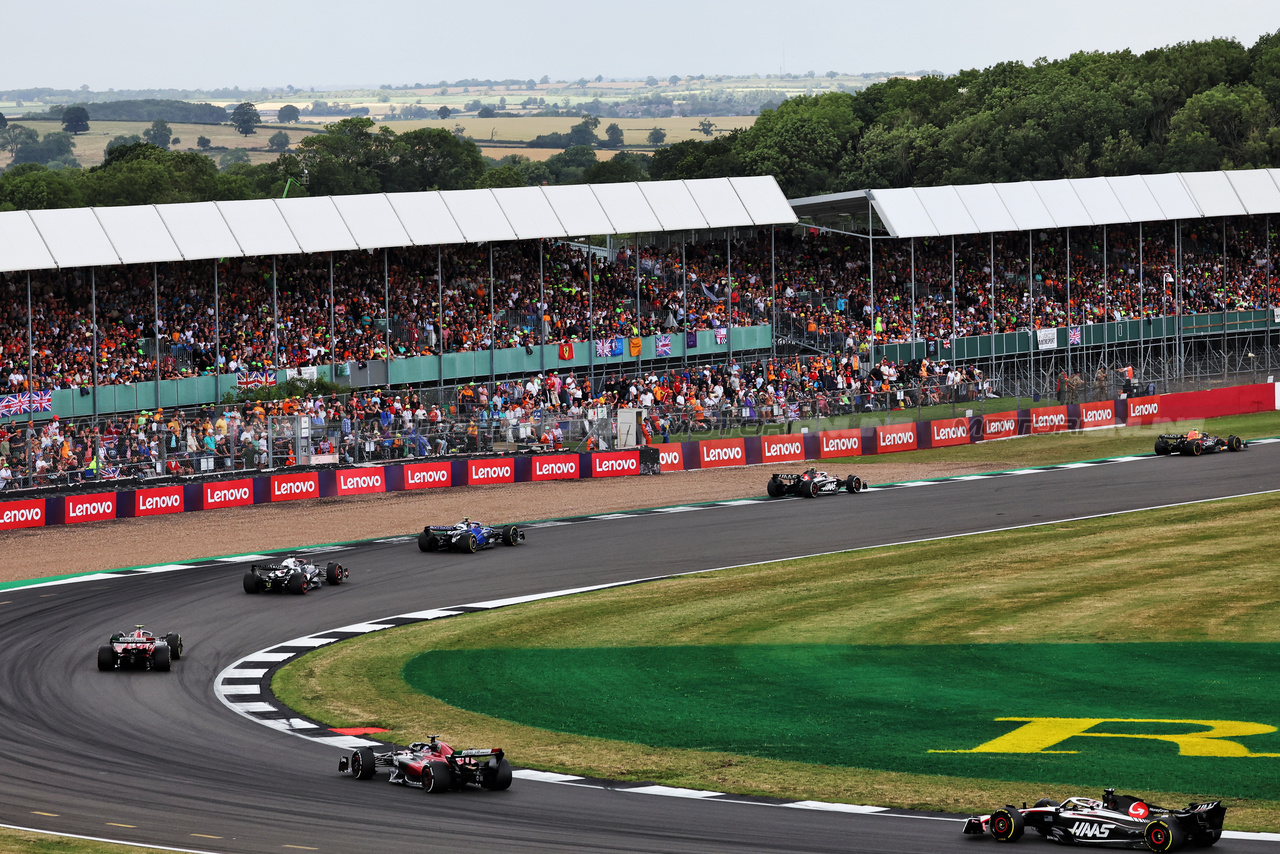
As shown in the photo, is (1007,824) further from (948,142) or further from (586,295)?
(948,142)

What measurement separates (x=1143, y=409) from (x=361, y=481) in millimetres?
26705

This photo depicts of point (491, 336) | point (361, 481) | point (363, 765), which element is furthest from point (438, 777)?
point (491, 336)

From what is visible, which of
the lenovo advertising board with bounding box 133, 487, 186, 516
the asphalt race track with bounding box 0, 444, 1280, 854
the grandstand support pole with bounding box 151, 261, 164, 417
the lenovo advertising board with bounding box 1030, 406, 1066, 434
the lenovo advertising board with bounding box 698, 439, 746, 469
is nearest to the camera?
the asphalt race track with bounding box 0, 444, 1280, 854

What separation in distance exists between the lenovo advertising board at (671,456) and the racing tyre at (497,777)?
28626mm

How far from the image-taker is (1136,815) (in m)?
12.7

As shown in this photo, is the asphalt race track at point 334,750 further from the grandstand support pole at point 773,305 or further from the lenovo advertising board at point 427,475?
the grandstand support pole at point 773,305

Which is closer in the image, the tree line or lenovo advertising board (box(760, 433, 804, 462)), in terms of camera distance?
lenovo advertising board (box(760, 433, 804, 462))

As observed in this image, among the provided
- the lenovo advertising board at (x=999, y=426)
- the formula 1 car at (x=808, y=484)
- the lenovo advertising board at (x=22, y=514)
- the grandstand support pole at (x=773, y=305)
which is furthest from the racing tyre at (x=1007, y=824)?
the grandstand support pole at (x=773, y=305)

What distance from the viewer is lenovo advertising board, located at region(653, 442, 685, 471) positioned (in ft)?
145

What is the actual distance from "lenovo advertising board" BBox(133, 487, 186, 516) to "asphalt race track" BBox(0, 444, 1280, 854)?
3.29 meters

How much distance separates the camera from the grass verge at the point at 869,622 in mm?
15641

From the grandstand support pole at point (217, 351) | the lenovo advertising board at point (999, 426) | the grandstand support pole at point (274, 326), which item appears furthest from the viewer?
the lenovo advertising board at point (999, 426)

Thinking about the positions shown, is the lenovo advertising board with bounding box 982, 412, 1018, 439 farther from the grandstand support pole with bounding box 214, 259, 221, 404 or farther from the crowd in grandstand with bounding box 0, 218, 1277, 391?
the grandstand support pole with bounding box 214, 259, 221, 404

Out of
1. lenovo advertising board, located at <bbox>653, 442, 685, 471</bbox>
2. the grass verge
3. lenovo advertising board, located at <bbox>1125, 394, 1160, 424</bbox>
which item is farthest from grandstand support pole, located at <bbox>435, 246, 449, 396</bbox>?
lenovo advertising board, located at <bbox>1125, 394, 1160, 424</bbox>
